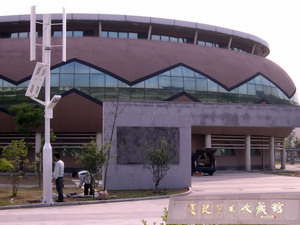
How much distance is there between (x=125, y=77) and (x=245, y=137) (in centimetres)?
1025

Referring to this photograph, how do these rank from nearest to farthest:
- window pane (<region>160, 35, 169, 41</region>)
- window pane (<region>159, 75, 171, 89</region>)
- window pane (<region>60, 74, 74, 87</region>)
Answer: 1. window pane (<region>60, 74, 74, 87</region>)
2. window pane (<region>159, 75, 171, 89</region>)
3. window pane (<region>160, 35, 169, 41</region>)

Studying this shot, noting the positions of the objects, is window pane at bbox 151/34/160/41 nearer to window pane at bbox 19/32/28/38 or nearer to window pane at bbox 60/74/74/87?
window pane at bbox 60/74/74/87

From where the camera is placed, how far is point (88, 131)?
117ft

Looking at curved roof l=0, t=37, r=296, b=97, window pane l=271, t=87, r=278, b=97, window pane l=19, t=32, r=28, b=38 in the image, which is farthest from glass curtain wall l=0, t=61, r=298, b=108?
window pane l=19, t=32, r=28, b=38

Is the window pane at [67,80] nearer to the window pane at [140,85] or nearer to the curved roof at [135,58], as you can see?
the curved roof at [135,58]

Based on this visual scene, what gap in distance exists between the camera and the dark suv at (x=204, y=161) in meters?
32.7

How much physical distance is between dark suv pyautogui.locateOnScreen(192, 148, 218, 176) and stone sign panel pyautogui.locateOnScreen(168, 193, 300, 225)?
25681 mm

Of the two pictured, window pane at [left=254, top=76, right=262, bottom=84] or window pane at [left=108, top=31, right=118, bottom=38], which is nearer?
window pane at [left=108, top=31, right=118, bottom=38]

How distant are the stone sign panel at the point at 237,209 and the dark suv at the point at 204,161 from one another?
25.7 metres

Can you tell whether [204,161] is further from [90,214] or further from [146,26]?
[90,214]

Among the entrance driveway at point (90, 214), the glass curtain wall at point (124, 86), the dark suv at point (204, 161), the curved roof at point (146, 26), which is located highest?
the curved roof at point (146, 26)

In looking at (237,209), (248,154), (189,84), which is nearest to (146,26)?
(189,84)

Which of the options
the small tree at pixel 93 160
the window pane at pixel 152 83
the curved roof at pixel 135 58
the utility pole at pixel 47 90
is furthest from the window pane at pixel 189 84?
the utility pole at pixel 47 90

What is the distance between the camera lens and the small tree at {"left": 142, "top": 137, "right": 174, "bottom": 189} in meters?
19.8
